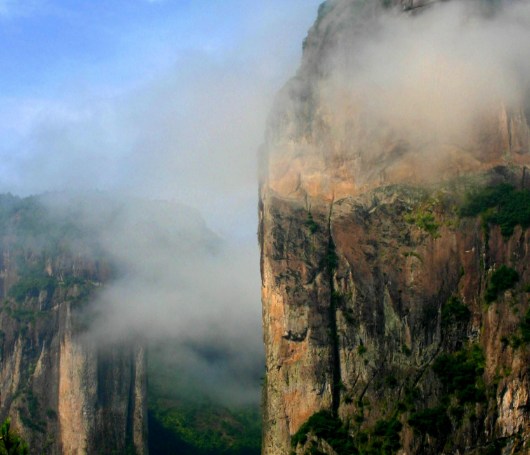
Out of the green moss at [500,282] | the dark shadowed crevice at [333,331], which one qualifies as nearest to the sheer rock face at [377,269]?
the dark shadowed crevice at [333,331]

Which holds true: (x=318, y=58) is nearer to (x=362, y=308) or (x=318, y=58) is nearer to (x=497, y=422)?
(x=362, y=308)

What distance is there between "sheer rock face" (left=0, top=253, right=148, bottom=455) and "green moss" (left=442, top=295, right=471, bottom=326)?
42.4 metres

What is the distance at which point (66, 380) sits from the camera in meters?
78.4

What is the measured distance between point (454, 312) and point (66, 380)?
4492 cm

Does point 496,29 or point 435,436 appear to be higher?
point 496,29

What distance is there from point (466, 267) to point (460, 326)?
3.54 meters

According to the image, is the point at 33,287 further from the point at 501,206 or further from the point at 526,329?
the point at 526,329

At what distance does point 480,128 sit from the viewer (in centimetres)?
5003

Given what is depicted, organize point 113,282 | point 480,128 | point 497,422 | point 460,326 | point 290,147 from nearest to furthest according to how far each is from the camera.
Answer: point 497,422, point 460,326, point 480,128, point 290,147, point 113,282

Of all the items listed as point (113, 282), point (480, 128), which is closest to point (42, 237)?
point (113, 282)

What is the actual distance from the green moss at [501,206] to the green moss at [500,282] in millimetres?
2271

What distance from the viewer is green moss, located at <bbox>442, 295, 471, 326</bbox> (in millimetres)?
46812

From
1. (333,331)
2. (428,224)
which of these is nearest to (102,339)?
(333,331)

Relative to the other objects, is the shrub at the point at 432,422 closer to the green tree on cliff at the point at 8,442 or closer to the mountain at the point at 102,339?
the green tree on cliff at the point at 8,442
